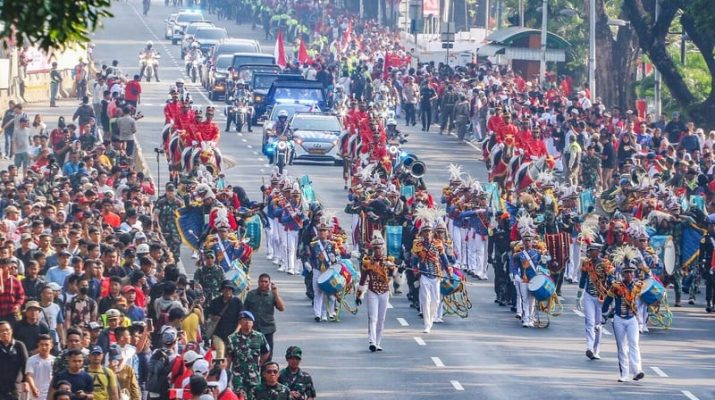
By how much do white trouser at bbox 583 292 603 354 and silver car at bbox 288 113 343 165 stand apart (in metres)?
22.2

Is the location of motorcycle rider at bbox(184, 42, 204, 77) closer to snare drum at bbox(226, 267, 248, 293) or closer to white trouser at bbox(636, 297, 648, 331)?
white trouser at bbox(636, 297, 648, 331)

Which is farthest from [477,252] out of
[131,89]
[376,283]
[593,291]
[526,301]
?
[131,89]

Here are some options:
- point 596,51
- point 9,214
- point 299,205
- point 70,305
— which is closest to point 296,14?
point 596,51

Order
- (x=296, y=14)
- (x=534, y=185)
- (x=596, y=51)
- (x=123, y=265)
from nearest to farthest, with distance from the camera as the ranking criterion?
(x=123, y=265)
(x=534, y=185)
(x=596, y=51)
(x=296, y=14)

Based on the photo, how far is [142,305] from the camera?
24.8 metres

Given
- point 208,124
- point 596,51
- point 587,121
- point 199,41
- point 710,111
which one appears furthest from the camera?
point 199,41

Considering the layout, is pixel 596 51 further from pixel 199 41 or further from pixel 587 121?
pixel 199 41

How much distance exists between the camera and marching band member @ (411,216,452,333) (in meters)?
31.3

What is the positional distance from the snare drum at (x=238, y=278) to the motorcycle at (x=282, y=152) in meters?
18.7

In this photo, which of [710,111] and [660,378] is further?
[710,111]

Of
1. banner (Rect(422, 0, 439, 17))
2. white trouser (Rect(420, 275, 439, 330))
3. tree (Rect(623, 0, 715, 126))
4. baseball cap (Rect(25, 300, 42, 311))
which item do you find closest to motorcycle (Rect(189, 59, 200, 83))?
banner (Rect(422, 0, 439, 17))

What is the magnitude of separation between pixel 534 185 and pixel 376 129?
8.69m

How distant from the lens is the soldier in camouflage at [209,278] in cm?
2777

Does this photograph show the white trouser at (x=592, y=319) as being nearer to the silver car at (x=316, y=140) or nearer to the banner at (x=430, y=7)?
the silver car at (x=316, y=140)
